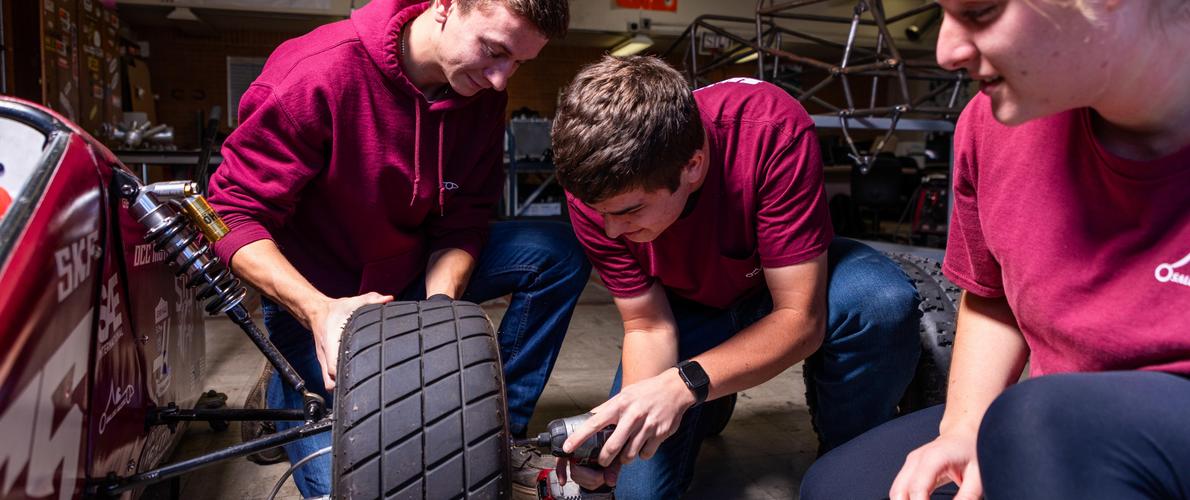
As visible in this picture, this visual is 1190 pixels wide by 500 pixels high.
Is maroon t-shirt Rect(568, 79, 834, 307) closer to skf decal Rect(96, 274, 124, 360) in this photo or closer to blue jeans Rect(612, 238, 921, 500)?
blue jeans Rect(612, 238, 921, 500)

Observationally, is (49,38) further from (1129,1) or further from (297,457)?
(1129,1)

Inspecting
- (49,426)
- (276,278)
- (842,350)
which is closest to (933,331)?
(842,350)

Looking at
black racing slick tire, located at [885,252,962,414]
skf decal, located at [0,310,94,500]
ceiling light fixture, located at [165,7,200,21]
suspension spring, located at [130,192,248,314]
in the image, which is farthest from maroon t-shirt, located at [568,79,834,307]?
ceiling light fixture, located at [165,7,200,21]

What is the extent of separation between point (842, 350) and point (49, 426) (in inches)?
46.2

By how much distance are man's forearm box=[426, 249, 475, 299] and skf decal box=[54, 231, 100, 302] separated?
2.15 feet

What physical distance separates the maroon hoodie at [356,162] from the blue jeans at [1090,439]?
3.56ft

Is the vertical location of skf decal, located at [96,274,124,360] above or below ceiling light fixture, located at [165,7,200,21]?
below

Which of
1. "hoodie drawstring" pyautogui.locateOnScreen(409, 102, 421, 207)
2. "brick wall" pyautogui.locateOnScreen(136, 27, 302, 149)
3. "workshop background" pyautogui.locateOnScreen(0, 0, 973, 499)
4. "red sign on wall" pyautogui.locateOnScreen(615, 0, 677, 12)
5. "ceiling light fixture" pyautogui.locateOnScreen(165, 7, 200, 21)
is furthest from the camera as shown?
"brick wall" pyautogui.locateOnScreen(136, 27, 302, 149)

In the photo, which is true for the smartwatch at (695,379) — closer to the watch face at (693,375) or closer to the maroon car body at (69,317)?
the watch face at (693,375)

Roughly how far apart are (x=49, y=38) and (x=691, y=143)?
487cm

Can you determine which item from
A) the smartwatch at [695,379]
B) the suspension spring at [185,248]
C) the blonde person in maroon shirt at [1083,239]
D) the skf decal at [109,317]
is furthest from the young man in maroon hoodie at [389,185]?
the blonde person in maroon shirt at [1083,239]

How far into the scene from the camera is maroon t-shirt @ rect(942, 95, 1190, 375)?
0.67 meters

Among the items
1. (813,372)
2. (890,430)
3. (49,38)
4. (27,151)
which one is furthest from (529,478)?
(49,38)

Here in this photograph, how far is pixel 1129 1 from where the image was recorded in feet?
1.95
